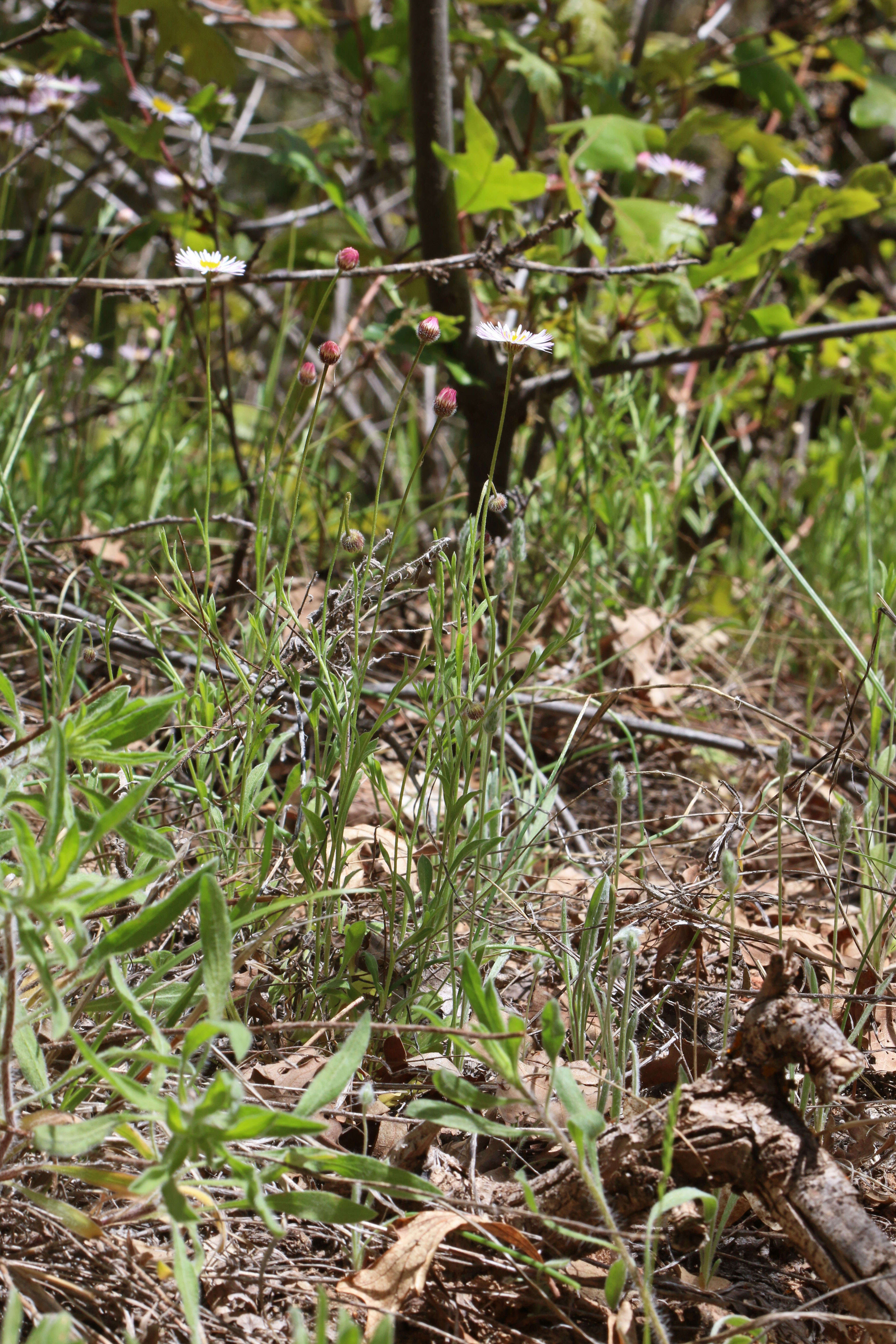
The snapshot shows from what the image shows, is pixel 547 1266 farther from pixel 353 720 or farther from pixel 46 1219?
pixel 353 720

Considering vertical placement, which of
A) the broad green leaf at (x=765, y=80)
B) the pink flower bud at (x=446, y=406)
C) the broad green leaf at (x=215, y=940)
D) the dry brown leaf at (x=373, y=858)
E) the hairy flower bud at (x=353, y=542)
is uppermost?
the broad green leaf at (x=765, y=80)

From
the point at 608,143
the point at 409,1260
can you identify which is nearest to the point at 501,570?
the point at 409,1260

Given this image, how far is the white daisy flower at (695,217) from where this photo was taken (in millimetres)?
1971

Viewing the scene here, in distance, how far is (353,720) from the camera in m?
0.91

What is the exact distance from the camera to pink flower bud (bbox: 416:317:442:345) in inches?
36.1

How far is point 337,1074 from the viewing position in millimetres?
643

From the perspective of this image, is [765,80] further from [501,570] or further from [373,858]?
[373,858]

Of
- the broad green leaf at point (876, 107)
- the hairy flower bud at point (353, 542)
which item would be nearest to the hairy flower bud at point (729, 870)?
the hairy flower bud at point (353, 542)

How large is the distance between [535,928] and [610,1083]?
0.74 ft

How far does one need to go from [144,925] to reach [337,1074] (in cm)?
16

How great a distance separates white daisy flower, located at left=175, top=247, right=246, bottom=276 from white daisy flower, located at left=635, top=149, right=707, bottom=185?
4.04ft

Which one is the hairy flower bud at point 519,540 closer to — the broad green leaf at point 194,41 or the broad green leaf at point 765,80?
the broad green leaf at point 194,41

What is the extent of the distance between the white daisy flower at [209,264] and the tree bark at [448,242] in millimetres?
481

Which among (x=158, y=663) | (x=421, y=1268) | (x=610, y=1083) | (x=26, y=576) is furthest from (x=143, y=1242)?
(x=26, y=576)
